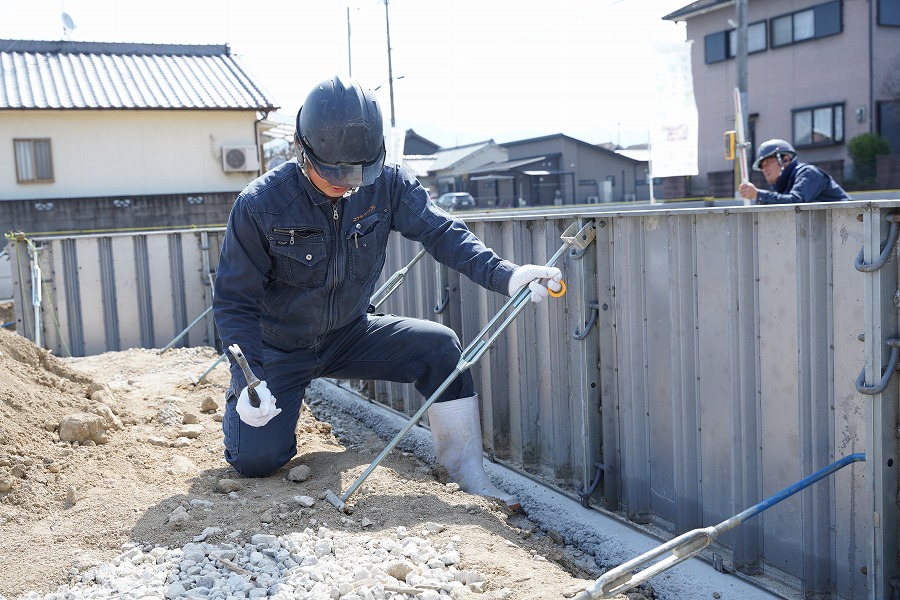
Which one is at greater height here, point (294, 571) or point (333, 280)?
point (333, 280)

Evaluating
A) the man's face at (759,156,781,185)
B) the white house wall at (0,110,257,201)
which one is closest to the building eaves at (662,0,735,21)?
the white house wall at (0,110,257,201)

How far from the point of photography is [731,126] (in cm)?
2888

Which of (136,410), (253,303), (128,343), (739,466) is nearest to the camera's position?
(739,466)

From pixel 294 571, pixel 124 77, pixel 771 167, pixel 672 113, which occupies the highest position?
pixel 124 77

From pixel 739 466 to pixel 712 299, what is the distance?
2.07 ft

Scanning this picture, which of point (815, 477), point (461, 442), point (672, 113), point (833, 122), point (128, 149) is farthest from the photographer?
point (833, 122)

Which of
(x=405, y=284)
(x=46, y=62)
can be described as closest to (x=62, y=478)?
(x=405, y=284)

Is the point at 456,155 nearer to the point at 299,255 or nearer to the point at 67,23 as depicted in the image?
Answer: the point at 67,23

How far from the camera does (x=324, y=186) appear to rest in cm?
393

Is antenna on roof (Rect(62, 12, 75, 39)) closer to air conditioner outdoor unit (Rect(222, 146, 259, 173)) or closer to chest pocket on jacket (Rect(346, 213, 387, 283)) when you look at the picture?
air conditioner outdoor unit (Rect(222, 146, 259, 173))

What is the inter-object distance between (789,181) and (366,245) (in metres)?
4.46

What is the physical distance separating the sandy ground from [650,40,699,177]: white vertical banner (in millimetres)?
10352

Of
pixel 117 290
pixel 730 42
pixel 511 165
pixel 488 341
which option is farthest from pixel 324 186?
pixel 511 165

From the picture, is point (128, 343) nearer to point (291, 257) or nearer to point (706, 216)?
point (291, 257)
